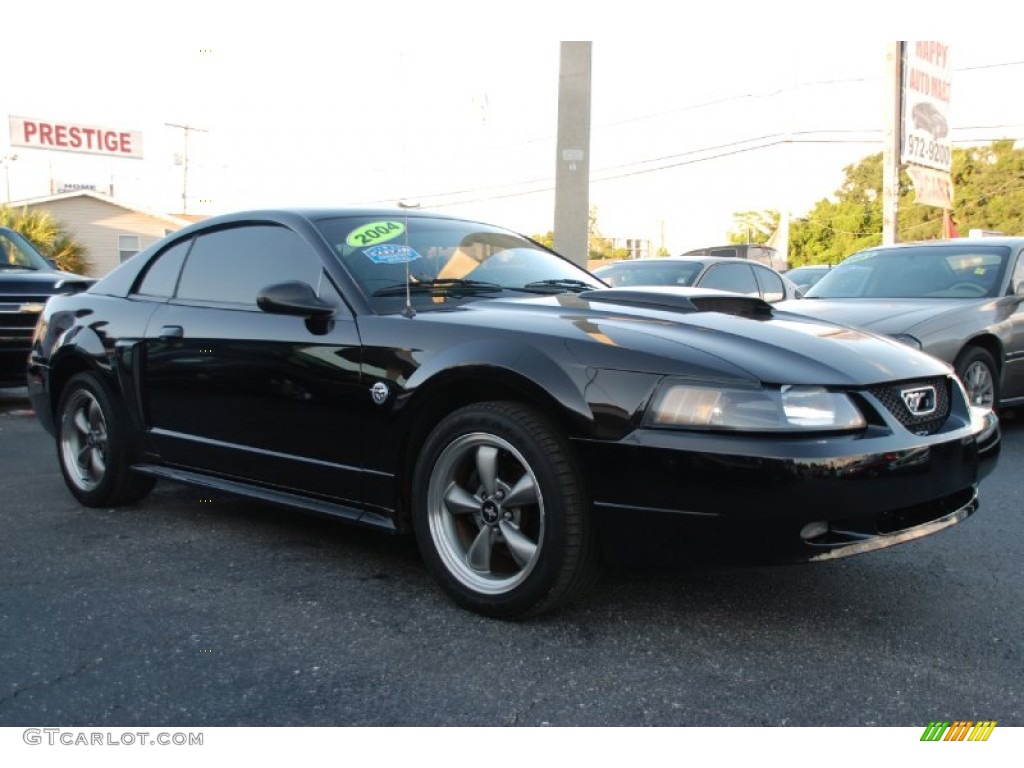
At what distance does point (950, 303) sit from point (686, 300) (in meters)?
4.14

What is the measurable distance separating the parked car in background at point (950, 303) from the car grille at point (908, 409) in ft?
10.4

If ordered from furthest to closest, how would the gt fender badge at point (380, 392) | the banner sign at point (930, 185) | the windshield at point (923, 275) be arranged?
the banner sign at point (930, 185), the windshield at point (923, 275), the gt fender badge at point (380, 392)

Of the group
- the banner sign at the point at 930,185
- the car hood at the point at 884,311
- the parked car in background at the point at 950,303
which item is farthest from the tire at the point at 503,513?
the banner sign at the point at 930,185

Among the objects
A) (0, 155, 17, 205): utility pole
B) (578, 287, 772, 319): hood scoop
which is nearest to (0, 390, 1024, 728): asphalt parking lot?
(578, 287, 772, 319): hood scoop

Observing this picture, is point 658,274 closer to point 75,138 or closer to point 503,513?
point 503,513

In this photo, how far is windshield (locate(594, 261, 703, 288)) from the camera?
10.0m

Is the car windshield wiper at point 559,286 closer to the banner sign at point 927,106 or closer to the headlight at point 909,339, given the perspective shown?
the headlight at point 909,339

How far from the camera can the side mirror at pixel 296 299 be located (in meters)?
3.70

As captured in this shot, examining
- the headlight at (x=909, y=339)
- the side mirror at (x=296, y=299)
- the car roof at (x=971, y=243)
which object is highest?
the car roof at (x=971, y=243)

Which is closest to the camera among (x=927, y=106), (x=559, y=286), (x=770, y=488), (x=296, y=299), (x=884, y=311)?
(x=770, y=488)

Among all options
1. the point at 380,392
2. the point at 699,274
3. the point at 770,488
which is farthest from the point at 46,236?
the point at 770,488

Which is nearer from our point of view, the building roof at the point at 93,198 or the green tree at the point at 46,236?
the green tree at the point at 46,236

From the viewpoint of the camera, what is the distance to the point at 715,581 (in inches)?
145

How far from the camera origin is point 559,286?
427cm
